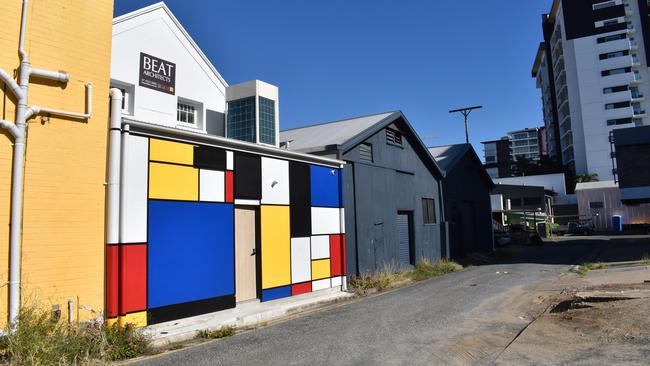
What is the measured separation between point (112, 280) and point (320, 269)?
637 centimetres

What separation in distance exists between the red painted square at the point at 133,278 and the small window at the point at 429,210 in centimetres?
1493

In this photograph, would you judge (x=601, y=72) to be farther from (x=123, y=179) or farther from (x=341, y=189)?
(x=123, y=179)

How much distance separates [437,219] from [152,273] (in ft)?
53.9

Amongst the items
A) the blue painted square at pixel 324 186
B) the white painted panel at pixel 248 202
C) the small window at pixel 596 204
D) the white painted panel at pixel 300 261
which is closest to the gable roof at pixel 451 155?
the blue painted square at pixel 324 186

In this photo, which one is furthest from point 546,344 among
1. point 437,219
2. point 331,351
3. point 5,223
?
point 437,219

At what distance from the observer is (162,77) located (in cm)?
1496

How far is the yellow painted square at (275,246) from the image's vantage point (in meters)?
11.6

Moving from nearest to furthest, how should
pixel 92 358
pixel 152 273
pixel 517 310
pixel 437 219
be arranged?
1. pixel 92 358
2. pixel 152 273
3. pixel 517 310
4. pixel 437 219

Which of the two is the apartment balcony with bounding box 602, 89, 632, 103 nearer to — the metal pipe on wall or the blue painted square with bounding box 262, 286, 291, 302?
the blue painted square with bounding box 262, 286, 291, 302

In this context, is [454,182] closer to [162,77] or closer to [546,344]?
[162,77]

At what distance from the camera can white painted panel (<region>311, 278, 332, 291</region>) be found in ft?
42.8

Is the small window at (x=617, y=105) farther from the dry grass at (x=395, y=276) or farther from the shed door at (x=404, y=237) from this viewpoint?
the shed door at (x=404, y=237)

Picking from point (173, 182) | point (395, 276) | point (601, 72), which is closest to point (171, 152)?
point (173, 182)

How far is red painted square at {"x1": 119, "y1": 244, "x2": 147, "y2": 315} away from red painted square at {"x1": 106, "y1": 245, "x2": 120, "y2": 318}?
0.08 m
